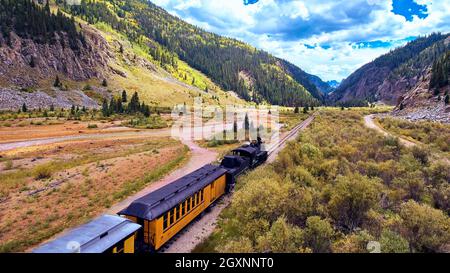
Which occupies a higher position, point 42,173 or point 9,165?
point 9,165

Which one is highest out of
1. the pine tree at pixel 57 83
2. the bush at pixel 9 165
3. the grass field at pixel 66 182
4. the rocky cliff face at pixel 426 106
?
the pine tree at pixel 57 83

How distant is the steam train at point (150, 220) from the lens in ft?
35.4

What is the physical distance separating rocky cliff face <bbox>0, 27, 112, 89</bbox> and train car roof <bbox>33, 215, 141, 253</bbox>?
325 feet

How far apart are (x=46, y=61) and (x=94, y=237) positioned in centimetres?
12149

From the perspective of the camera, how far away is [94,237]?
11078 mm

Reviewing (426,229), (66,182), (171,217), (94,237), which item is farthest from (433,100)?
(94,237)

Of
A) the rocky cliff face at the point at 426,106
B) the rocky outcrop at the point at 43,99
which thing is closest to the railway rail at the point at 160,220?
the rocky cliff face at the point at 426,106

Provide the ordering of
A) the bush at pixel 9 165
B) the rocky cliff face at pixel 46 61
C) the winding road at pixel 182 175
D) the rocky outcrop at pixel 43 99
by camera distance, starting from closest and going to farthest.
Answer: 1. the winding road at pixel 182 175
2. the bush at pixel 9 165
3. the rocky outcrop at pixel 43 99
4. the rocky cliff face at pixel 46 61

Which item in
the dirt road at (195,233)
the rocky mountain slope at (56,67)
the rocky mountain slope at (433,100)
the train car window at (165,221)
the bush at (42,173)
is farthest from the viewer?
the rocky mountain slope at (56,67)

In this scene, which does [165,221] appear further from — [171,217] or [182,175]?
[182,175]

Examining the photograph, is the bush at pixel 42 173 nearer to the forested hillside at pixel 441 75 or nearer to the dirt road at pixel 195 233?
the dirt road at pixel 195 233

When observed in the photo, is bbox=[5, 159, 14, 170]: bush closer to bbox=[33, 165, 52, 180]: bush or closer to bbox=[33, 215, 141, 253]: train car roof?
bbox=[33, 165, 52, 180]: bush
